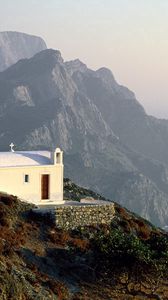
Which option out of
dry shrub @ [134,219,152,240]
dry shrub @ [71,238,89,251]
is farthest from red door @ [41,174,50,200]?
dry shrub @ [134,219,152,240]

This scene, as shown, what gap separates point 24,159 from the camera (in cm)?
5534

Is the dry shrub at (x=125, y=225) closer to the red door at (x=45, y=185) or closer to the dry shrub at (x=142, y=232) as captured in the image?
the dry shrub at (x=142, y=232)

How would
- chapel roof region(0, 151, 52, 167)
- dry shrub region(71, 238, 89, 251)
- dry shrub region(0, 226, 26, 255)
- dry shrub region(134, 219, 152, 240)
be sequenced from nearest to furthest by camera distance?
dry shrub region(0, 226, 26, 255) → dry shrub region(71, 238, 89, 251) → chapel roof region(0, 151, 52, 167) → dry shrub region(134, 219, 152, 240)

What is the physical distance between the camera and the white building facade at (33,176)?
52781mm

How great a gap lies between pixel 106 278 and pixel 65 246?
4.79m

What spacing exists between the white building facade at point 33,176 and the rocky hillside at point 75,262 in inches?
163

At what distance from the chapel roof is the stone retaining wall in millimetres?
6980

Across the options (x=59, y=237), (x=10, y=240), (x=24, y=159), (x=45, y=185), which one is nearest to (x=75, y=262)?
(x=59, y=237)

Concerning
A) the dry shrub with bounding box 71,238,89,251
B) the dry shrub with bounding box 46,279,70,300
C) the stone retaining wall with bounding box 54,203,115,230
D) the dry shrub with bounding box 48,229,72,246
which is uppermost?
the stone retaining wall with bounding box 54,203,115,230

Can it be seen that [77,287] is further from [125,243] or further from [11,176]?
[11,176]

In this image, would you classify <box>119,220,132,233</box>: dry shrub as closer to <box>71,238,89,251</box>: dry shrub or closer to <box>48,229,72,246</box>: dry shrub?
<box>71,238,89,251</box>: dry shrub

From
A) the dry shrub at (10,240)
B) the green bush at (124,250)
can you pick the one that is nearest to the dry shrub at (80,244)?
the green bush at (124,250)

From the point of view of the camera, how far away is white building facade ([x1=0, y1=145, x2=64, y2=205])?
52781 millimetres

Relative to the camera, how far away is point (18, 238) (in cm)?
4350
